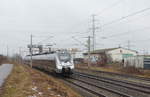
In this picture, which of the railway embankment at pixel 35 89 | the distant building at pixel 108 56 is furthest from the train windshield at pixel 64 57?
the distant building at pixel 108 56

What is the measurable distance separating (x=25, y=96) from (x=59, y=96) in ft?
5.89

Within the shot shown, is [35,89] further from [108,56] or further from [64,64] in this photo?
[108,56]

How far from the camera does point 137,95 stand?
40.2 feet

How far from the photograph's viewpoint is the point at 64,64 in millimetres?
22312

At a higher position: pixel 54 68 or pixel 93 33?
pixel 93 33

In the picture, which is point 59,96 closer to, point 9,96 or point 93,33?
point 9,96

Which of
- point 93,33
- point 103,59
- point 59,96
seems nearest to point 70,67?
point 59,96

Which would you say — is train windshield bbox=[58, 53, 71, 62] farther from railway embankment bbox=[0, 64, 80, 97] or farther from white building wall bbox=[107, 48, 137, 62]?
white building wall bbox=[107, 48, 137, 62]

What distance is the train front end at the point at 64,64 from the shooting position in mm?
22147

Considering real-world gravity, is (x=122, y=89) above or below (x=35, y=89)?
below

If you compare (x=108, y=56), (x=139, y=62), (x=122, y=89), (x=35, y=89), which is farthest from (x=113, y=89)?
(x=108, y=56)

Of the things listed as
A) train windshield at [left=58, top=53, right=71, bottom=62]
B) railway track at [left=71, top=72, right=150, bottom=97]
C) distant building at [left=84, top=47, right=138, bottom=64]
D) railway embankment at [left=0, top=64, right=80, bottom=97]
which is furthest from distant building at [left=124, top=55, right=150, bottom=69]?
railway embankment at [left=0, top=64, right=80, bottom=97]

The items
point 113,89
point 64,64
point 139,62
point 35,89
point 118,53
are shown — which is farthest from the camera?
point 118,53

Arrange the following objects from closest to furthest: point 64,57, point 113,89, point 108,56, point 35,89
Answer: point 35,89 → point 113,89 → point 64,57 → point 108,56
